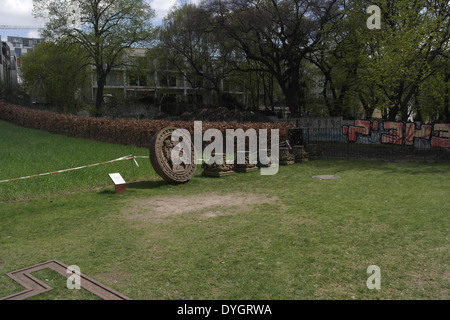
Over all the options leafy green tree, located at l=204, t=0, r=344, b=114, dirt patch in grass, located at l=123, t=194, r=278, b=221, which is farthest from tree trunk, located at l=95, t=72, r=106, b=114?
dirt patch in grass, located at l=123, t=194, r=278, b=221

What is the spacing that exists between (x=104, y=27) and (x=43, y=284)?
139 feet

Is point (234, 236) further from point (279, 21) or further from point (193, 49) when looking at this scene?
point (193, 49)

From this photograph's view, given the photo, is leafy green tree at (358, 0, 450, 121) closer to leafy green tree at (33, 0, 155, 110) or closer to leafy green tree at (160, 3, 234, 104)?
leafy green tree at (160, 3, 234, 104)

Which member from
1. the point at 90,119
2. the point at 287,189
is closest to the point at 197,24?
the point at 90,119

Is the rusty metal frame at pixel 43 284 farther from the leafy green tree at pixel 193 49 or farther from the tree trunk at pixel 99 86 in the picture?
the tree trunk at pixel 99 86

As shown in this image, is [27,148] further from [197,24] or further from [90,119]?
[197,24]

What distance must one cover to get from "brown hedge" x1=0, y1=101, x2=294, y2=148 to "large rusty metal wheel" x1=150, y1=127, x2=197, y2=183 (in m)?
6.81

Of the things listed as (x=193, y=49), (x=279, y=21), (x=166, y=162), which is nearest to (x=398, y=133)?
(x=279, y=21)

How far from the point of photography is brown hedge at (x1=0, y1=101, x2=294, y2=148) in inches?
784

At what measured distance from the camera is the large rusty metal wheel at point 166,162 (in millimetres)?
11422

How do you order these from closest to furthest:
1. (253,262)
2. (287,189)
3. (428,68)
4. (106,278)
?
(106,278) → (253,262) → (287,189) → (428,68)

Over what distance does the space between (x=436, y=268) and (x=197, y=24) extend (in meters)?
29.6

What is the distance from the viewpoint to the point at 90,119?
2812cm

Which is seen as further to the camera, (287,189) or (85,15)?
(85,15)
